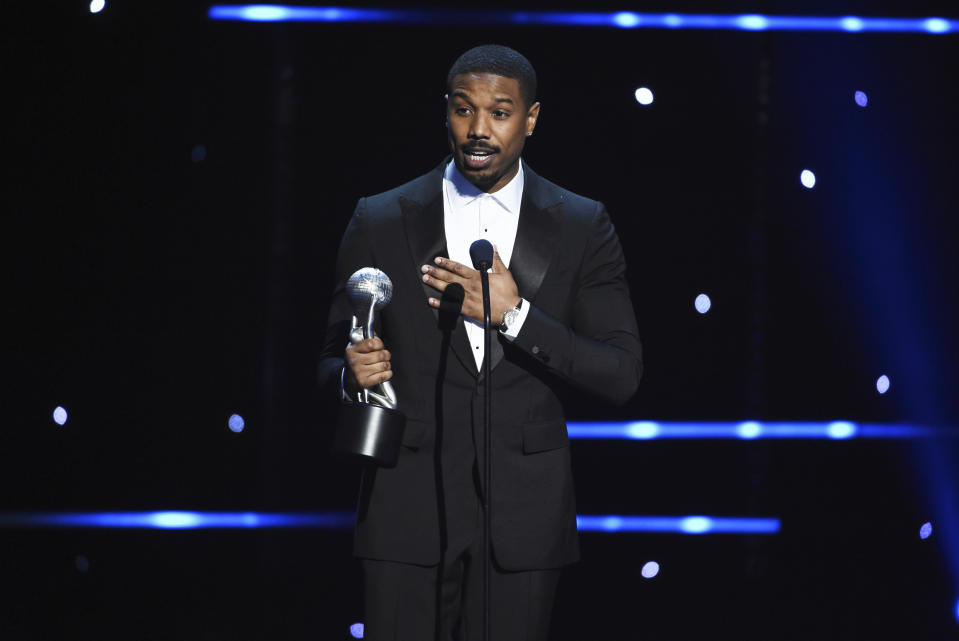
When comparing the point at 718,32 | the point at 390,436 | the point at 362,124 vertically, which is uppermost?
the point at 718,32

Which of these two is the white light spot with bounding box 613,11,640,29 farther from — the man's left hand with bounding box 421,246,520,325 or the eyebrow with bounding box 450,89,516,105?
the man's left hand with bounding box 421,246,520,325

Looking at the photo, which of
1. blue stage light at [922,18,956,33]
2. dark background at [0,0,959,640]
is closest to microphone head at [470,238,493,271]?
dark background at [0,0,959,640]

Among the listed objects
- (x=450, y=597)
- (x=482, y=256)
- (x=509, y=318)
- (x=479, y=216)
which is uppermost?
→ (x=479, y=216)

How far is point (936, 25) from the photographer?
3.42 meters

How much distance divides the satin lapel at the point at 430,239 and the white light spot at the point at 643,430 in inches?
57.8

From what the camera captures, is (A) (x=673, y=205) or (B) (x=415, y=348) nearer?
(B) (x=415, y=348)

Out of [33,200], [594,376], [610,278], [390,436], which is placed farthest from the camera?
[33,200]

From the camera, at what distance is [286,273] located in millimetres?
3285

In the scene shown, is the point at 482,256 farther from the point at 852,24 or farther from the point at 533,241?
the point at 852,24

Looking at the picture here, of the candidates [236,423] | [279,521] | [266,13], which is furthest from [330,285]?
[266,13]

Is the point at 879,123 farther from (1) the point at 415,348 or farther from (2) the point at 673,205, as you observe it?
(1) the point at 415,348

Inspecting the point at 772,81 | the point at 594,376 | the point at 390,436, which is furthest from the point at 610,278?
the point at 772,81

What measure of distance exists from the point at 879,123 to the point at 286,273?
1.97m

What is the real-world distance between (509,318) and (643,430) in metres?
1.56
